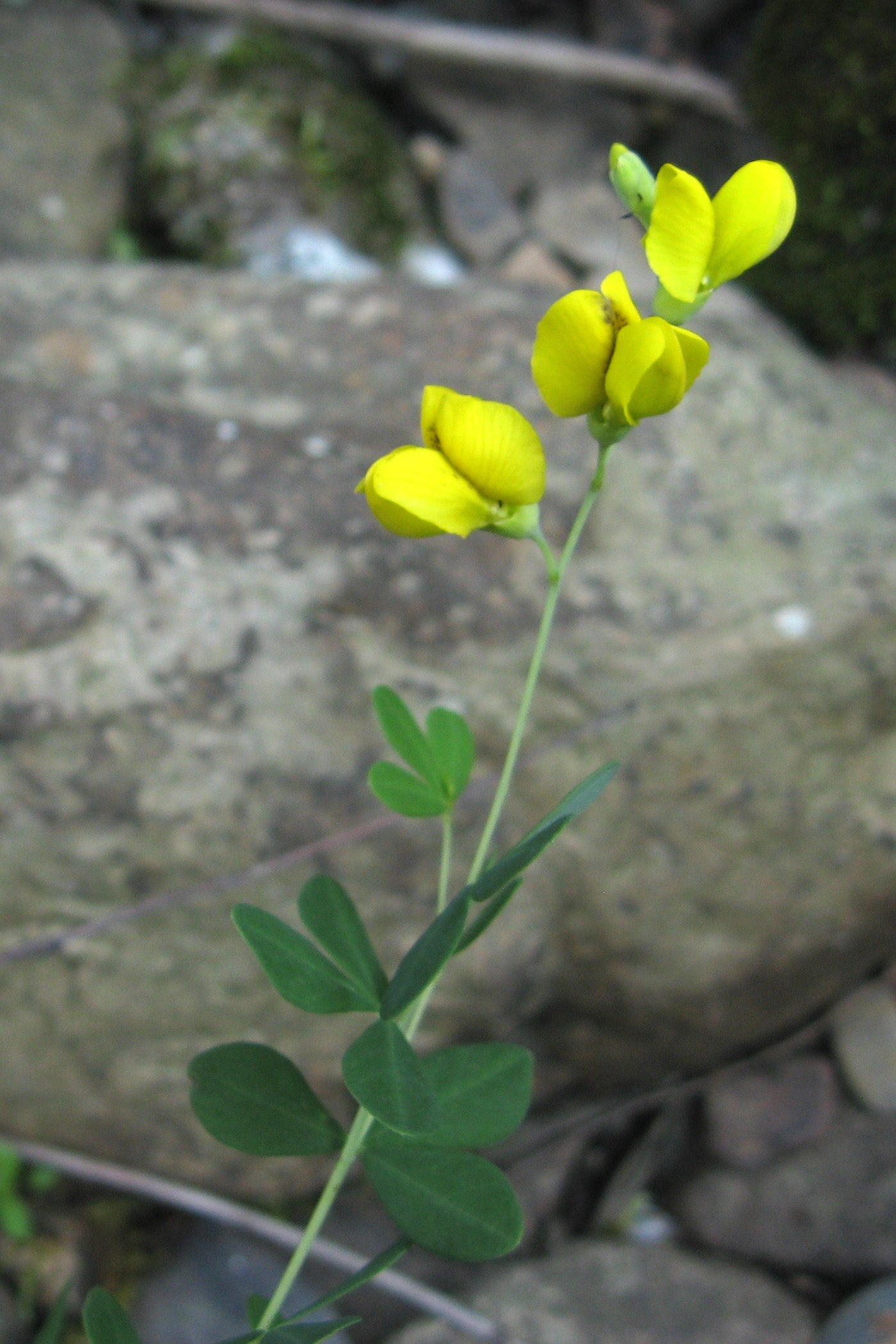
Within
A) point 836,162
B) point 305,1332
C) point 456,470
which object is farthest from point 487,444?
point 836,162

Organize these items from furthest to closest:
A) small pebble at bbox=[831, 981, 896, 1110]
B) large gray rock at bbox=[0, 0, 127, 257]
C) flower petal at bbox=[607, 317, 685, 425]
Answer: large gray rock at bbox=[0, 0, 127, 257] → small pebble at bbox=[831, 981, 896, 1110] → flower petal at bbox=[607, 317, 685, 425]

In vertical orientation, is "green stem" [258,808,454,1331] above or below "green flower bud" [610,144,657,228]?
below

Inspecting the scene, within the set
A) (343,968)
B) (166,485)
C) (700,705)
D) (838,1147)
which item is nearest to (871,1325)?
(838,1147)

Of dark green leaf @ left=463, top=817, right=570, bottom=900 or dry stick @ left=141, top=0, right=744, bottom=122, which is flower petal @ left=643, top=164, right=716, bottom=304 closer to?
dark green leaf @ left=463, top=817, right=570, bottom=900

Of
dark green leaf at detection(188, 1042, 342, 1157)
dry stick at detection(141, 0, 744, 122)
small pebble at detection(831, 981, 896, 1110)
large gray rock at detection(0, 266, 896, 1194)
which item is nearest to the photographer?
dark green leaf at detection(188, 1042, 342, 1157)

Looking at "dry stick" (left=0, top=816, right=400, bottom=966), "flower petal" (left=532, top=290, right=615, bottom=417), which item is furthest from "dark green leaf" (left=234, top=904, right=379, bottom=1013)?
"dry stick" (left=0, top=816, right=400, bottom=966)

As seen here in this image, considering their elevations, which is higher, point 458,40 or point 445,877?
point 445,877

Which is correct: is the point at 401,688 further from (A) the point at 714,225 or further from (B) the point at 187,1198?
(A) the point at 714,225
